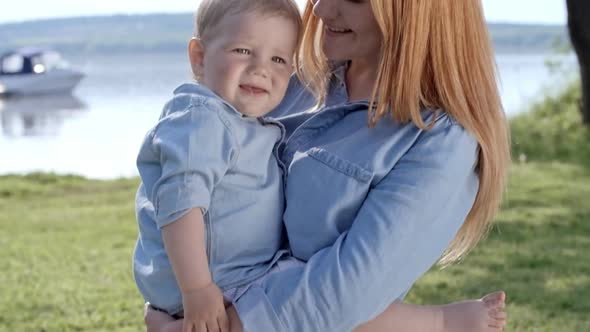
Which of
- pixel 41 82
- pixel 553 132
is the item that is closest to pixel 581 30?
pixel 553 132

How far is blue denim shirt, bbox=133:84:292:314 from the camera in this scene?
1856mm

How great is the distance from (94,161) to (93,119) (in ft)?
18.1

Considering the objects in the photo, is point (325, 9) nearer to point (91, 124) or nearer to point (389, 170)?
point (389, 170)

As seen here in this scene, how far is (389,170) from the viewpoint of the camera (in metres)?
1.93

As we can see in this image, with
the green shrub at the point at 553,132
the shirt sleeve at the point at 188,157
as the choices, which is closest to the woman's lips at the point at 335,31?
the shirt sleeve at the point at 188,157

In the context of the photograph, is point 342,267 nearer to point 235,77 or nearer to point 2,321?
point 235,77

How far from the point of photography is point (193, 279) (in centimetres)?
185

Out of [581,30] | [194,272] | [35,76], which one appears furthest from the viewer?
[35,76]

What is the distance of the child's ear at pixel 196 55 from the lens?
208 cm

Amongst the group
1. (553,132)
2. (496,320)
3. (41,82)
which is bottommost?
(41,82)

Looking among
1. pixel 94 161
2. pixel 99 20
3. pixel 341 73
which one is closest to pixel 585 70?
pixel 94 161

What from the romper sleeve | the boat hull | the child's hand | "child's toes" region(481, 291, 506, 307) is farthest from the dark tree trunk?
the boat hull

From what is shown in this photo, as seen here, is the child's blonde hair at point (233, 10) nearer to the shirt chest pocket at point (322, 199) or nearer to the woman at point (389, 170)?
the woman at point (389, 170)

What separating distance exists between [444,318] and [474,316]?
0.07 metres
